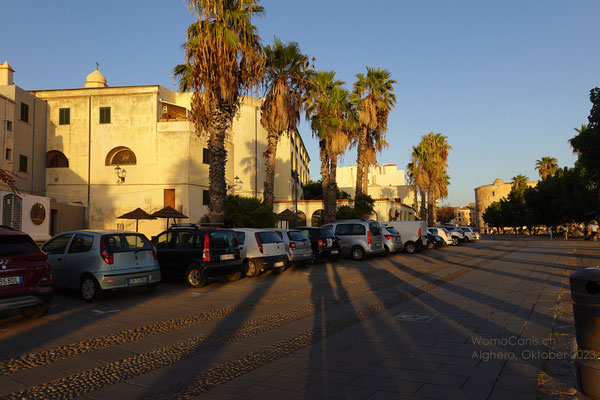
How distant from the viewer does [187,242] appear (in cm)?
1247

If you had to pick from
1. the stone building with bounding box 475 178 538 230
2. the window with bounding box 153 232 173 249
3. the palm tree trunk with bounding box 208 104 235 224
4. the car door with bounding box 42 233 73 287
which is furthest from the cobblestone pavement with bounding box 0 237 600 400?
the stone building with bounding box 475 178 538 230

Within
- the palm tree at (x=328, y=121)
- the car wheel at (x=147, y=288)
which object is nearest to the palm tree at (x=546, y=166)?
the palm tree at (x=328, y=121)

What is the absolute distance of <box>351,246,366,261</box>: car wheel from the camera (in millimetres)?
20906

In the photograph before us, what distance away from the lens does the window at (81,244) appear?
1001 cm

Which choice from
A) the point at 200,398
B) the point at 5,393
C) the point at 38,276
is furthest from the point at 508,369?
the point at 38,276

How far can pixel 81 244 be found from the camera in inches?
402

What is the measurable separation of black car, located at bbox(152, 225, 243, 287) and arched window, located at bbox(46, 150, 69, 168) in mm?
29379

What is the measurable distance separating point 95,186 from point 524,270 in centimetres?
3301

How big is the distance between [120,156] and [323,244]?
82.8 feet

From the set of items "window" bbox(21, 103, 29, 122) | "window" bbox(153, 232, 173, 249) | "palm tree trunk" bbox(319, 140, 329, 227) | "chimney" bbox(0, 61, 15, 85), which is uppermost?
"chimney" bbox(0, 61, 15, 85)

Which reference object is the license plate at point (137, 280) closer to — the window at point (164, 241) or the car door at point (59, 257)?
the car door at point (59, 257)

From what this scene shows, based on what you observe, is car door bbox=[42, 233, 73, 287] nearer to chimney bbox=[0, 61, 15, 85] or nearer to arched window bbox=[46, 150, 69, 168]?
arched window bbox=[46, 150, 69, 168]

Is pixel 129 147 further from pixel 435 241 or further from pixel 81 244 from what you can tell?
pixel 81 244

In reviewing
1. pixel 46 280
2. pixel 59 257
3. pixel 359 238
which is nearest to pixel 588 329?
pixel 46 280
